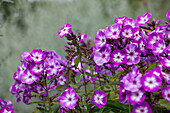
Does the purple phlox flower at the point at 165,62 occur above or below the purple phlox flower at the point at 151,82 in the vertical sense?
above

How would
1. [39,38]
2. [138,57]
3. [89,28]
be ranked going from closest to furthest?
[138,57] → [39,38] → [89,28]

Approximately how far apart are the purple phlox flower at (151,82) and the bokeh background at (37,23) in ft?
4.16

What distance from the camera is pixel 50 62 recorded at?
1.20 meters

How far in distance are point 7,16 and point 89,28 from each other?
1.05 m

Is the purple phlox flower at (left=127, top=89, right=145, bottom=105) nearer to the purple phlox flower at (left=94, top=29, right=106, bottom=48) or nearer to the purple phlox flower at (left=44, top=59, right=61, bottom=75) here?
the purple phlox flower at (left=94, top=29, right=106, bottom=48)

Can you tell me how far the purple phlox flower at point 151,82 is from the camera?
0.82 meters

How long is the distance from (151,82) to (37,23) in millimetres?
1924

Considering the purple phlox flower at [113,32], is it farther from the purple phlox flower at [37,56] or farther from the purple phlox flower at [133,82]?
the purple phlox flower at [37,56]

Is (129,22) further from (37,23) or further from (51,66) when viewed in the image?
(37,23)

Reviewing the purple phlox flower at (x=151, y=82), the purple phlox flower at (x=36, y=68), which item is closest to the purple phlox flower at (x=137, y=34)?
the purple phlox flower at (x=151, y=82)

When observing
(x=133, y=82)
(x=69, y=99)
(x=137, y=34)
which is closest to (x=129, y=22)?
(x=137, y=34)

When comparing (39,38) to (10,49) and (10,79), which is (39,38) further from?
(10,79)

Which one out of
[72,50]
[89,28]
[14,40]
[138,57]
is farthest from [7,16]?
[138,57]

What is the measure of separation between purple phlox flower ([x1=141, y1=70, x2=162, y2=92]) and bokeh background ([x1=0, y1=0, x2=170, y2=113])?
49.9 inches
